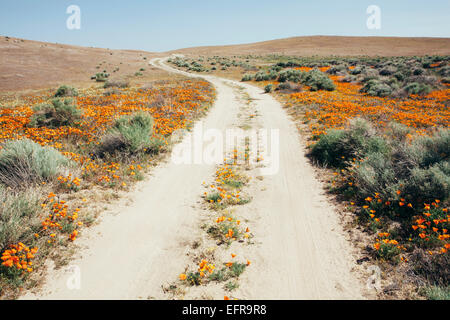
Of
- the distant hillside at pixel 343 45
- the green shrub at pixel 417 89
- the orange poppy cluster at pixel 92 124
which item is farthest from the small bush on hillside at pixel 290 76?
the distant hillside at pixel 343 45

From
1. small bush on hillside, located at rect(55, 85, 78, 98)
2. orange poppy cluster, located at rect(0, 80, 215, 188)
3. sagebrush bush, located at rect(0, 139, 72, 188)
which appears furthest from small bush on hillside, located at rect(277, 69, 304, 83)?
sagebrush bush, located at rect(0, 139, 72, 188)

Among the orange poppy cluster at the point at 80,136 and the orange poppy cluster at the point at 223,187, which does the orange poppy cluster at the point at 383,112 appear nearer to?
the orange poppy cluster at the point at 223,187

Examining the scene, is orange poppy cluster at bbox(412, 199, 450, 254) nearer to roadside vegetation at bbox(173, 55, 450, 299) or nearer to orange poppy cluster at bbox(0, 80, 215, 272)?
roadside vegetation at bbox(173, 55, 450, 299)

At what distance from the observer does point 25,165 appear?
5176mm

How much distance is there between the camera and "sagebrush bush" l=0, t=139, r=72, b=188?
500cm

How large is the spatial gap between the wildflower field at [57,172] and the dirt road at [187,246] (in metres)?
0.44

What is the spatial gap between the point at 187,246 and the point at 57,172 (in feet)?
12.5

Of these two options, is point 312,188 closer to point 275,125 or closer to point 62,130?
point 275,125

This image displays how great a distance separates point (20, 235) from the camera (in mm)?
3689

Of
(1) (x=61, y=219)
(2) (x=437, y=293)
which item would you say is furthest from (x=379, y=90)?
(1) (x=61, y=219)

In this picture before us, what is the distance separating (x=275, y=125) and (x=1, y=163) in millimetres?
10642

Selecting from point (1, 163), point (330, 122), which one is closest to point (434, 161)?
point (330, 122)

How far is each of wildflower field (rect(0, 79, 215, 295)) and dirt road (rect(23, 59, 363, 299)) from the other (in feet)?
1.45

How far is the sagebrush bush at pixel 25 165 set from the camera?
500cm
